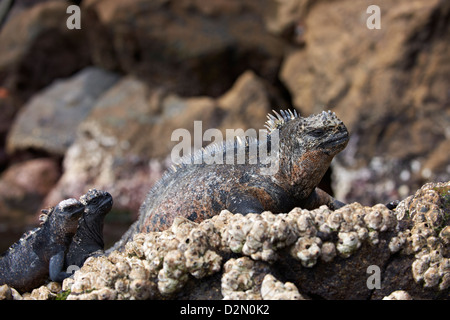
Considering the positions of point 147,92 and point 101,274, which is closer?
point 101,274

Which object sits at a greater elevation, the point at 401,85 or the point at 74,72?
the point at 74,72

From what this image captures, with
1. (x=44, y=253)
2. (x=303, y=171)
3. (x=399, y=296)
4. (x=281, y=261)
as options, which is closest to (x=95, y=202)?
(x=44, y=253)

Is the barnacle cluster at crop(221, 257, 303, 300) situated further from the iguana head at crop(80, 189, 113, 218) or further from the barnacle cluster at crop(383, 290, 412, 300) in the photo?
the iguana head at crop(80, 189, 113, 218)

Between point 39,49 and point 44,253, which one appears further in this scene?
point 39,49

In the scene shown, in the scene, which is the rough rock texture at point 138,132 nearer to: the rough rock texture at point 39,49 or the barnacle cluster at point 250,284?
the rough rock texture at point 39,49

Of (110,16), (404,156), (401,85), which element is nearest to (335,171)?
(404,156)

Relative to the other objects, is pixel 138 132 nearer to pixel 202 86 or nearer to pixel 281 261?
pixel 202 86

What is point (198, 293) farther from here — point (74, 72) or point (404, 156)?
point (74, 72)
